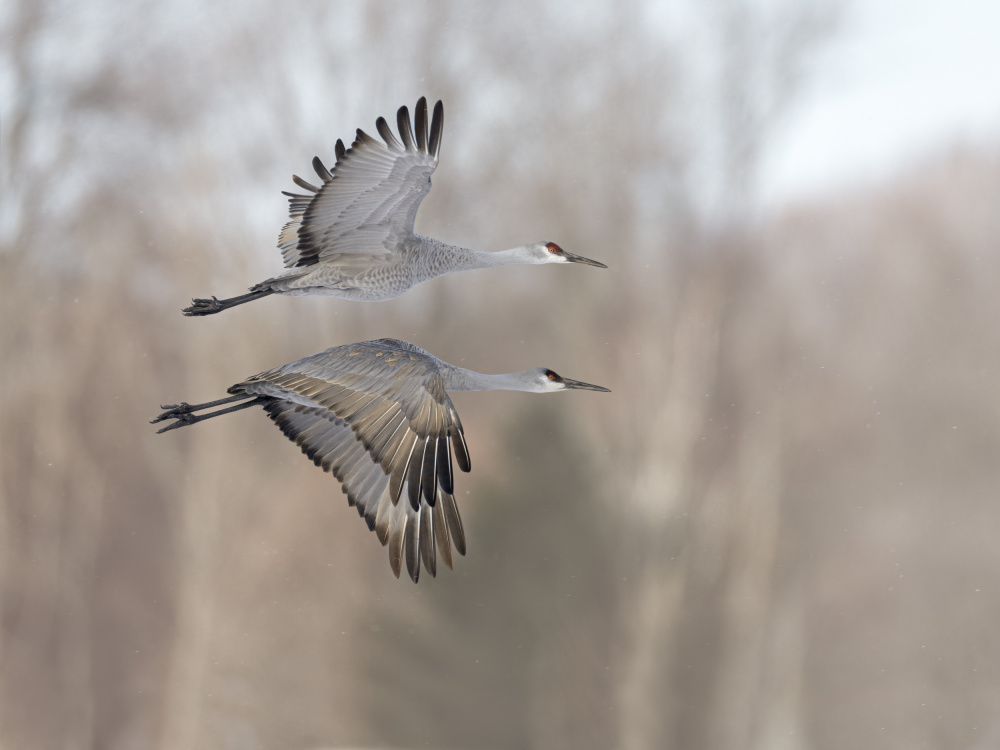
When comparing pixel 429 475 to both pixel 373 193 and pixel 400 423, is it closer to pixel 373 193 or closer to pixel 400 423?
pixel 400 423

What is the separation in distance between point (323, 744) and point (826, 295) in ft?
25.9

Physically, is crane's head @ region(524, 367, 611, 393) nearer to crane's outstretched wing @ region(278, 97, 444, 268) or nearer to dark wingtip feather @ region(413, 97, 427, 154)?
crane's outstretched wing @ region(278, 97, 444, 268)

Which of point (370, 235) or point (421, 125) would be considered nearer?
point (421, 125)

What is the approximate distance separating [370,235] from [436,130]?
1.23ft

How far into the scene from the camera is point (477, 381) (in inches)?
106

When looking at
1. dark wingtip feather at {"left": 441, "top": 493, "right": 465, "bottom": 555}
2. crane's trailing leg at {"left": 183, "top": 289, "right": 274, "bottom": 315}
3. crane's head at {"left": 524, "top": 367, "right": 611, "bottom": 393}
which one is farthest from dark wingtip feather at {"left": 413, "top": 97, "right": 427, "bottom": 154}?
dark wingtip feather at {"left": 441, "top": 493, "right": 465, "bottom": 555}

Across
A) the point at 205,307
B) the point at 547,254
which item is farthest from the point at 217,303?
the point at 547,254

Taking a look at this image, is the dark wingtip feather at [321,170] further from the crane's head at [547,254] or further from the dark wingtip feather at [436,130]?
the crane's head at [547,254]

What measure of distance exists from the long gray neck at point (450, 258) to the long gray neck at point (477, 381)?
0.32 meters

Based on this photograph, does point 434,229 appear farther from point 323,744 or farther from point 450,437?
point 450,437

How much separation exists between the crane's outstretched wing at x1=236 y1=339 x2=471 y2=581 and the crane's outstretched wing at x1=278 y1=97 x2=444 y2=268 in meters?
0.36

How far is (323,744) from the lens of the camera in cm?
973

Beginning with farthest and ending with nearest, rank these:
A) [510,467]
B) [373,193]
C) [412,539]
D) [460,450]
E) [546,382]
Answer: [510,467] → [546,382] → [373,193] → [412,539] → [460,450]

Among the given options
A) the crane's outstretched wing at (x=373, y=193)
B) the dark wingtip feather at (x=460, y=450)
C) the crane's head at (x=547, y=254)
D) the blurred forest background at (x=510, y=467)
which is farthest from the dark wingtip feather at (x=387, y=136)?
the blurred forest background at (x=510, y=467)
